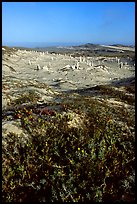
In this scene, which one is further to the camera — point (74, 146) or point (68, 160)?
point (74, 146)

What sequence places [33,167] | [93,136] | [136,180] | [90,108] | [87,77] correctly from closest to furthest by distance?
1. [136,180]
2. [33,167]
3. [93,136]
4. [90,108]
5. [87,77]

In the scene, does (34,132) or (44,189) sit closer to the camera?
(44,189)

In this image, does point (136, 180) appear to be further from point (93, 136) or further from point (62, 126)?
point (62, 126)

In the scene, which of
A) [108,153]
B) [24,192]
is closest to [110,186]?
[108,153]

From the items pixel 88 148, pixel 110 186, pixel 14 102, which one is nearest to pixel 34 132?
pixel 88 148

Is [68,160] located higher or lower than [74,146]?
lower

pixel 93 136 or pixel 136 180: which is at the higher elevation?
pixel 93 136

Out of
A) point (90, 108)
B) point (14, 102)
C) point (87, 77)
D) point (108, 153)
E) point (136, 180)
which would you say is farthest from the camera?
point (87, 77)

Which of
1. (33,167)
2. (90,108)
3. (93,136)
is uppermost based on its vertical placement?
(90,108)

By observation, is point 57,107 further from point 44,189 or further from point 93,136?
point 44,189
